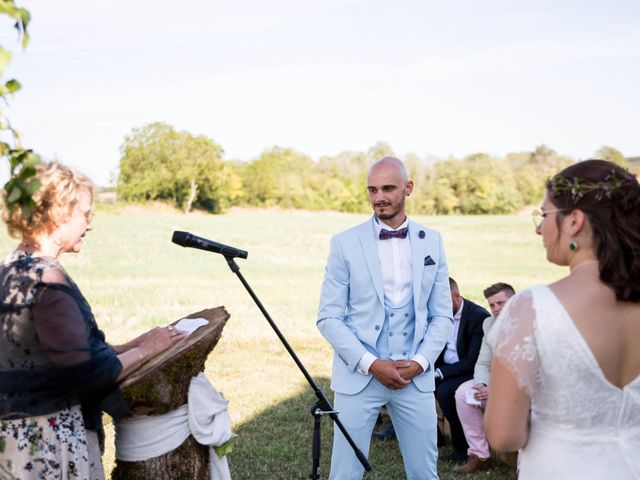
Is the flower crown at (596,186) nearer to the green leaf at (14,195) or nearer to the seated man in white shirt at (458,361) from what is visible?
the green leaf at (14,195)

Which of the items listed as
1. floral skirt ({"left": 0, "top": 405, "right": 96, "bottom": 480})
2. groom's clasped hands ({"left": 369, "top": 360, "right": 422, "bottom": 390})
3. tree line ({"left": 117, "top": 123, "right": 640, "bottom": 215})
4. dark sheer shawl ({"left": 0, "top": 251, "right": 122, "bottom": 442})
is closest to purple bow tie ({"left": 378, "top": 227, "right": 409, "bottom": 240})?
groom's clasped hands ({"left": 369, "top": 360, "right": 422, "bottom": 390})

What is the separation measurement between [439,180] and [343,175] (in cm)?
1449

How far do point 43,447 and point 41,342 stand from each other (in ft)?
1.62

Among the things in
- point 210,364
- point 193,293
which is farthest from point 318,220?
point 210,364

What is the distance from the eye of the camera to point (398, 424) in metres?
5.04

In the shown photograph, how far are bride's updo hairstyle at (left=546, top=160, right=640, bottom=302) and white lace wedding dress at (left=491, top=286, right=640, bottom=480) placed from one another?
22 cm

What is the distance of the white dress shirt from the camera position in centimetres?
503

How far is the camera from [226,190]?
7375 centimetres

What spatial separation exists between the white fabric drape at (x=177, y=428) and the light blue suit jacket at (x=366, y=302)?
1168 mm

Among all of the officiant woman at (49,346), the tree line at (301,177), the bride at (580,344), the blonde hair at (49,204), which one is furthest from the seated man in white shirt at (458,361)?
the tree line at (301,177)

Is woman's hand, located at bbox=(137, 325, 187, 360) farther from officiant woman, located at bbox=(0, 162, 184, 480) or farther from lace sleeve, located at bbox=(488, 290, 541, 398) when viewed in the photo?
lace sleeve, located at bbox=(488, 290, 541, 398)

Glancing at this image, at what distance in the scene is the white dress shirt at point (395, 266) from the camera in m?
5.03

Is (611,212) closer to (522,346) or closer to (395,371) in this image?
(522,346)

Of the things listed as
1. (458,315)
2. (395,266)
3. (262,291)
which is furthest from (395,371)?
(262,291)
